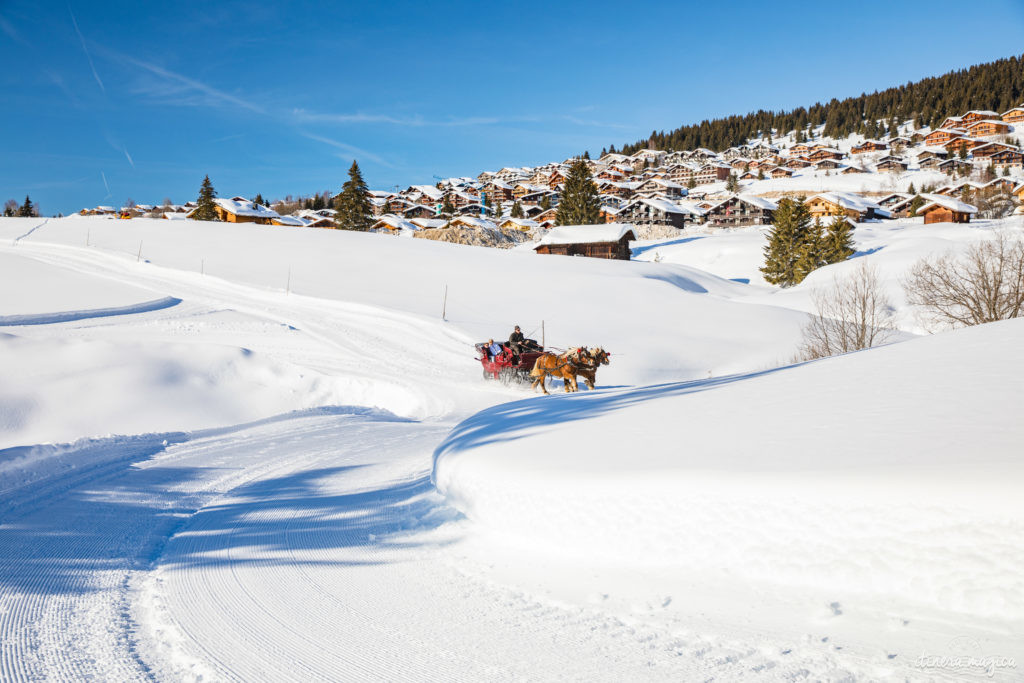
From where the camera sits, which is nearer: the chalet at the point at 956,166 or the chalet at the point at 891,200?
the chalet at the point at 891,200

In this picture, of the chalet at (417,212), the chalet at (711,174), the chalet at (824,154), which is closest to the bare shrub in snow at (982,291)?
the chalet at (417,212)

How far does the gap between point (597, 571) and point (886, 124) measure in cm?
18405

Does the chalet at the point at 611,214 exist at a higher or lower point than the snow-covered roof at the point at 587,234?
higher

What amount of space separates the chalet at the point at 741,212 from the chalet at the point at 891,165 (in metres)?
46.5

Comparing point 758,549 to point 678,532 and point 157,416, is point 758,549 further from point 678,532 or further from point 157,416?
point 157,416

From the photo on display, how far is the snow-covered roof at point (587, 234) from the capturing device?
177ft

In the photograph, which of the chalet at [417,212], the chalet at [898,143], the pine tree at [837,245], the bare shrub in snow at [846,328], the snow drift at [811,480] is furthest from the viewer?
the chalet at [898,143]

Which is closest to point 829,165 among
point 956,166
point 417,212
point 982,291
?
point 956,166

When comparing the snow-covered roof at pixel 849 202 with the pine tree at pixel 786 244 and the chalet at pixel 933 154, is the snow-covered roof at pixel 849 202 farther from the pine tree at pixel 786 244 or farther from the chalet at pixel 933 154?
the chalet at pixel 933 154

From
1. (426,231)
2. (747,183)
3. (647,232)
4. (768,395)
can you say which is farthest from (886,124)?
(768,395)

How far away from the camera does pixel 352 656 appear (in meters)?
3.28

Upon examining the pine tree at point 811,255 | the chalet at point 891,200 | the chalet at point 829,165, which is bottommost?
the pine tree at point 811,255

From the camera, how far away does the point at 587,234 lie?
54.7 meters

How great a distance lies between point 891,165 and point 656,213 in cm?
6095
